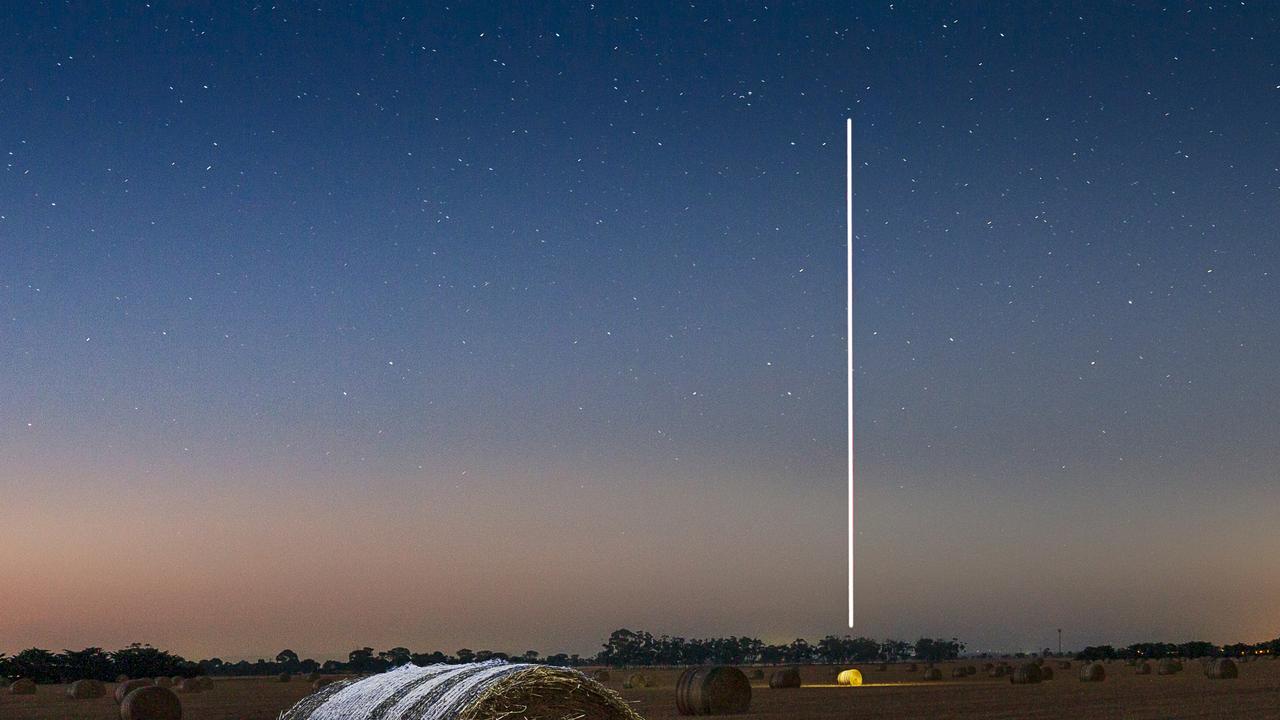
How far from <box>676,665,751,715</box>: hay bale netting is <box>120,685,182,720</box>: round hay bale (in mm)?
12776

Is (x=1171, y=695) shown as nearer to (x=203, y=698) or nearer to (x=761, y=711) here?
(x=761, y=711)

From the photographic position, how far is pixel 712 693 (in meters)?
34.2

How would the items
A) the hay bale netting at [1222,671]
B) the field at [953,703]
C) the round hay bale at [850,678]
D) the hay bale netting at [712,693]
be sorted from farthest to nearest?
the round hay bale at [850,678], the hay bale netting at [1222,671], the hay bale netting at [712,693], the field at [953,703]

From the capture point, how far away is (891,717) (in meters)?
31.2

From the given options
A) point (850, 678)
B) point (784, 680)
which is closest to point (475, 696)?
point (784, 680)

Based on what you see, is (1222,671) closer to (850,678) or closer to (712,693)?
(850,678)

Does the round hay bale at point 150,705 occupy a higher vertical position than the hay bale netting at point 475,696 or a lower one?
lower

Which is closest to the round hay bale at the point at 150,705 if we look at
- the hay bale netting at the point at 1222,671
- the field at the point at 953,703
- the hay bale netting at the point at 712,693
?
the field at the point at 953,703

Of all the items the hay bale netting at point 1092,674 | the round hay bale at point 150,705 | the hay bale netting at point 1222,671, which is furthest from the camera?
the hay bale netting at point 1092,674

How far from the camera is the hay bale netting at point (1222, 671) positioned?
51.8 metres

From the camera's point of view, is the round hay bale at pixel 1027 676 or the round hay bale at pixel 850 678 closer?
the round hay bale at pixel 1027 676

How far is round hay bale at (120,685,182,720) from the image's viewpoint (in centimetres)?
3312

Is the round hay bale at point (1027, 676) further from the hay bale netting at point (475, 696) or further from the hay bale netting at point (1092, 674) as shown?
the hay bale netting at point (475, 696)

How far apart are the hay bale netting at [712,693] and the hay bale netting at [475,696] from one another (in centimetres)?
1703
